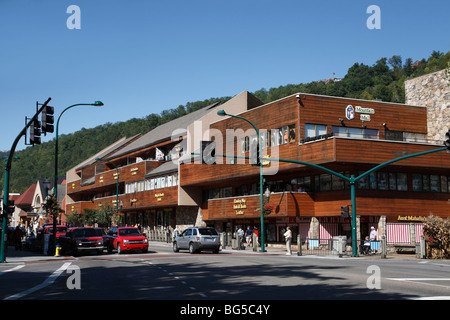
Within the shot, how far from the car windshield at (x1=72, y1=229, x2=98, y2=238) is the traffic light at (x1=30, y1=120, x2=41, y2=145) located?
12.4m

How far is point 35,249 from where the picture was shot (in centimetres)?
3647

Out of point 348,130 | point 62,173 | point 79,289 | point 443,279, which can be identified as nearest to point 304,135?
point 348,130

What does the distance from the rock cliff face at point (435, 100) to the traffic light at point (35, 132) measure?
31144mm

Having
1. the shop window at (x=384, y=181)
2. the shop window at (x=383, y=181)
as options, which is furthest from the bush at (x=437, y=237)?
the shop window at (x=383, y=181)

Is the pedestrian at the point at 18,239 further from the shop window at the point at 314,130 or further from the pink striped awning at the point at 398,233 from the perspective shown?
the pink striped awning at the point at 398,233

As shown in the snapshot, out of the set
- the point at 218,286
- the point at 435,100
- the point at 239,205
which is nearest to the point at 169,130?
the point at 239,205

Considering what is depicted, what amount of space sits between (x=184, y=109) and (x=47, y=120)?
495 ft

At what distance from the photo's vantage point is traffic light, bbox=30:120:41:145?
19495 mm

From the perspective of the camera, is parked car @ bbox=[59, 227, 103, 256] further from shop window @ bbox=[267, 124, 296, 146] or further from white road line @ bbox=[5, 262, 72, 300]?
shop window @ bbox=[267, 124, 296, 146]

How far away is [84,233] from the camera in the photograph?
31250 mm

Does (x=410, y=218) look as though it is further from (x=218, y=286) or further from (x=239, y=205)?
(x=218, y=286)

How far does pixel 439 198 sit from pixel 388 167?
5.84 meters

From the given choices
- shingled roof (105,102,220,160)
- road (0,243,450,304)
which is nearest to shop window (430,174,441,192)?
road (0,243,450,304)

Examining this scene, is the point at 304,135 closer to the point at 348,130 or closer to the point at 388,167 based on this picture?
the point at 348,130
